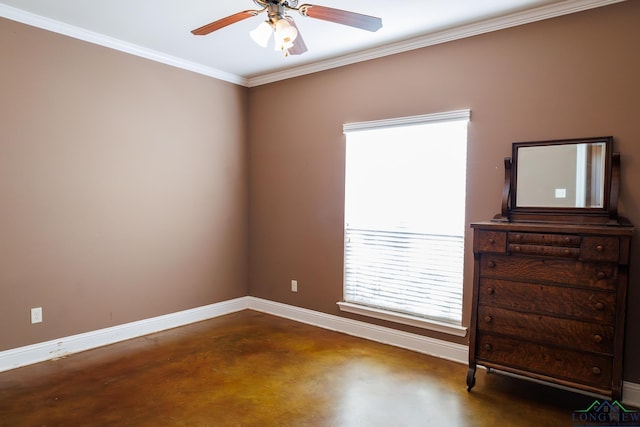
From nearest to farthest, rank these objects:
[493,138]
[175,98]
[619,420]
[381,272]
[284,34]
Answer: [284,34], [619,420], [493,138], [381,272], [175,98]

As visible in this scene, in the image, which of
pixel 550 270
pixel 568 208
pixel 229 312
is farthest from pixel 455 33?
pixel 229 312

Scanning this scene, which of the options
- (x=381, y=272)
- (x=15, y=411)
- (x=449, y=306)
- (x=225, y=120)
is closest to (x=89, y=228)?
(x=15, y=411)

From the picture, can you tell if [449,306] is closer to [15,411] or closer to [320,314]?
[320,314]

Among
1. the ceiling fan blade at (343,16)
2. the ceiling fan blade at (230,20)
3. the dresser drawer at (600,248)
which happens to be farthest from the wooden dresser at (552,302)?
the ceiling fan blade at (230,20)

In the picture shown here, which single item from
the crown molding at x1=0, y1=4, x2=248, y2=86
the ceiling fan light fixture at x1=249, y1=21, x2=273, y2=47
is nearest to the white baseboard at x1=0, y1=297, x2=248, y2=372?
the crown molding at x1=0, y1=4, x2=248, y2=86

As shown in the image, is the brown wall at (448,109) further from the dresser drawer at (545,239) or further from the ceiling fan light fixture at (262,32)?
the ceiling fan light fixture at (262,32)

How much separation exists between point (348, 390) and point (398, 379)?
16.0 inches

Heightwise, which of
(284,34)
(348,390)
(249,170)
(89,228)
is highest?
(284,34)

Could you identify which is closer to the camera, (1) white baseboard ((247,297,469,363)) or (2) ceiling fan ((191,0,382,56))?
(2) ceiling fan ((191,0,382,56))

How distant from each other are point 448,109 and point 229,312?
3130 millimetres

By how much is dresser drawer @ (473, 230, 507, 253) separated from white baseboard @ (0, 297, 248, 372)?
2.91m

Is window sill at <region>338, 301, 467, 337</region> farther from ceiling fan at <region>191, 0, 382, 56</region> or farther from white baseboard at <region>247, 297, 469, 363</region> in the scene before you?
ceiling fan at <region>191, 0, 382, 56</region>

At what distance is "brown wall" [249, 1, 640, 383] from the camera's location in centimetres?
254

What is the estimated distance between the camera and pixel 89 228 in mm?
3357
